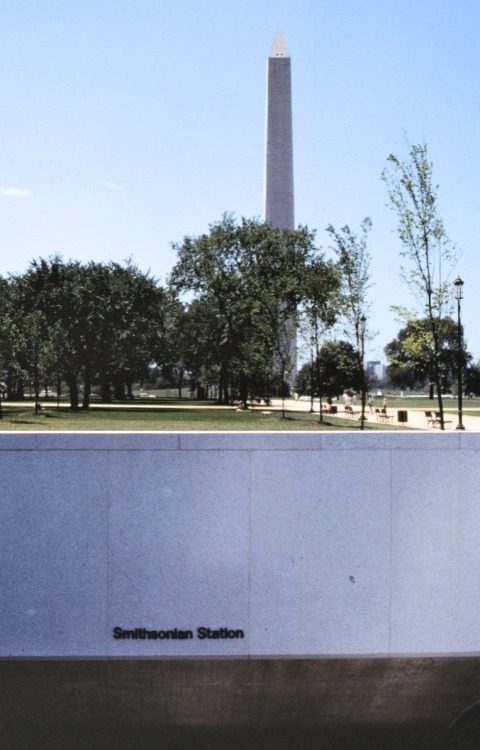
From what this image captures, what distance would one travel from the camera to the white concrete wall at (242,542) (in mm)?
8375

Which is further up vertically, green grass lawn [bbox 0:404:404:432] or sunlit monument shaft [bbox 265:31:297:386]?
sunlit monument shaft [bbox 265:31:297:386]

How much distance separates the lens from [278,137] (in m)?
71.3

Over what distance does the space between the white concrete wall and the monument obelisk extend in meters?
65.5

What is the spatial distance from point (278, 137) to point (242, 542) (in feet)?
217

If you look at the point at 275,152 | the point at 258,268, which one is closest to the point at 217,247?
the point at 258,268

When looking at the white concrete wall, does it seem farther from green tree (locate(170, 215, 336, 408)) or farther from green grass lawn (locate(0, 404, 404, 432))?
green tree (locate(170, 215, 336, 408))

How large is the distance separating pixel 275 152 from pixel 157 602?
6669cm

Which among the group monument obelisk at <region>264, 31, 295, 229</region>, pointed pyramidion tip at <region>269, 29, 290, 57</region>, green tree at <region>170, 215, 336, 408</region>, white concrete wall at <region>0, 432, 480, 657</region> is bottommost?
white concrete wall at <region>0, 432, 480, 657</region>

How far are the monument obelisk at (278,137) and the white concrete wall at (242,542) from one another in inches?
2579

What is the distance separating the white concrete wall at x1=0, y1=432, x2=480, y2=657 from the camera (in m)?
8.38

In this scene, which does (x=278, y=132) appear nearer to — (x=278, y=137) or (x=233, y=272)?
(x=278, y=137)

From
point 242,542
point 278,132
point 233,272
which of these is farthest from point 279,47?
point 242,542

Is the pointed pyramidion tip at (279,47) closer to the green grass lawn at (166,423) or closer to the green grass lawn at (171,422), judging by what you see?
the green grass lawn at (171,422)

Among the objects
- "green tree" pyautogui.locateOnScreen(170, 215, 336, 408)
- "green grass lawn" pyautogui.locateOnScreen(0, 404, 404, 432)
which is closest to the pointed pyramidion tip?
"green tree" pyautogui.locateOnScreen(170, 215, 336, 408)
